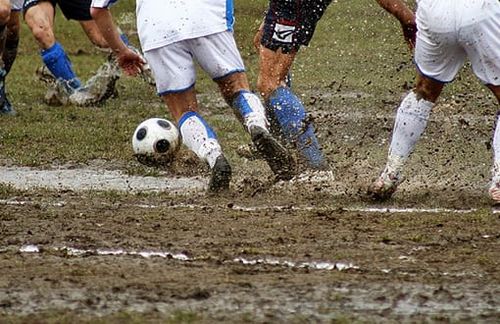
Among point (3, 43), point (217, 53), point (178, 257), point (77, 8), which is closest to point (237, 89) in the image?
point (217, 53)

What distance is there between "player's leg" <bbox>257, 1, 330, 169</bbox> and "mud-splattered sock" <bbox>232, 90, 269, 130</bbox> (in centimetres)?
59

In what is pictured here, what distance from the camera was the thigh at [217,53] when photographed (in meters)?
8.18

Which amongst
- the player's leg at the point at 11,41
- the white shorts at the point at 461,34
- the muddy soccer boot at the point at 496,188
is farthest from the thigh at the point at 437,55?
the player's leg at the point at 11,41

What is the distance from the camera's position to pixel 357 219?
7.27 meters

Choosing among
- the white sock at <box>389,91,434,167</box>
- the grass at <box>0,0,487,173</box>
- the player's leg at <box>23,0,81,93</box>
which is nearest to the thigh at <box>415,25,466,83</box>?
the white sock at <box>389,91,434,167</box>

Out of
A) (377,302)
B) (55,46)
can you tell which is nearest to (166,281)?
(377,302)

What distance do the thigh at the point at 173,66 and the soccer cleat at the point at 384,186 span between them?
1.26m

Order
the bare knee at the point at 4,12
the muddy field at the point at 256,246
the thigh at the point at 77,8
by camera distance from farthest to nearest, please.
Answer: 1. the thigh at the point at 77,8
2. the bare knee at the point at 4,12
3. the muddy field at the point at 256,246

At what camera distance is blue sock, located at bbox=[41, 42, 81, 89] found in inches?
524

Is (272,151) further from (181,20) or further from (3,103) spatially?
(3,103)

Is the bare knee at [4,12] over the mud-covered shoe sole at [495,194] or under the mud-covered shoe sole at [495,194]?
under

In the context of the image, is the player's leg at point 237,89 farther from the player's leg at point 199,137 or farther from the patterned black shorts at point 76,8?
the patterned black shorts at point 76,8

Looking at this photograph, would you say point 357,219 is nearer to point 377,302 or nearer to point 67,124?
point 377,302

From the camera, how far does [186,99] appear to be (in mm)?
8406
